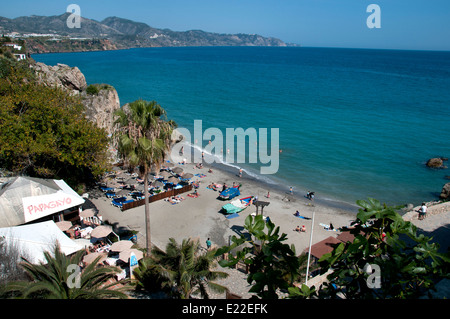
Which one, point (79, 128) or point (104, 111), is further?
point (104, 111)

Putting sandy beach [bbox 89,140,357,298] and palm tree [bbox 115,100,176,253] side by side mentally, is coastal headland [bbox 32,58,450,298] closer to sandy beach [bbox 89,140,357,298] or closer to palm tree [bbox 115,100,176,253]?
sandy beach [bbox 89,140,357,298]

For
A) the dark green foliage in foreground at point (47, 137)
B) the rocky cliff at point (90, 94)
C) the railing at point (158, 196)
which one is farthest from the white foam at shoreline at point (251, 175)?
the dark green foliage in foreground at point (47, 137)

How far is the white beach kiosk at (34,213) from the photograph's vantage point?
42.1 ft

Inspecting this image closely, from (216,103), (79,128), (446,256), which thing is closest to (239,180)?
(79,128)

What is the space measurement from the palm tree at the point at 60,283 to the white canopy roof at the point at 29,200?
6.47 m

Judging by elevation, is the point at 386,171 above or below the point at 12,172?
below

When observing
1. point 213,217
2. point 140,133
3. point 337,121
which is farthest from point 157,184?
point 337,121

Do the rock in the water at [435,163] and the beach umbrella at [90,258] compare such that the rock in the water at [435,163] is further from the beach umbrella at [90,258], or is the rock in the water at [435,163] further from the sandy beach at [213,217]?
the beach umbrella at [90,258]

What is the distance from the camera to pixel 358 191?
98.8 feet

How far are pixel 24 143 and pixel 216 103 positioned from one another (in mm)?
50321

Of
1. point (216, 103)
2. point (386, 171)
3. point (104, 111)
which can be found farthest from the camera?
point (216, 103)

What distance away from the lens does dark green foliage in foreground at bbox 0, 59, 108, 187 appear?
722 inches

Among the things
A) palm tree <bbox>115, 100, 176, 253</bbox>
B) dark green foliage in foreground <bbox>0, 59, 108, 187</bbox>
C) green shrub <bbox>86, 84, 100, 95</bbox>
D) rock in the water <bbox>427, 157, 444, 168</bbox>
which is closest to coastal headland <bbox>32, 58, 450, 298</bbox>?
dark green foliage in foreground <bbox>0, 59, 108, 187</bbox>
